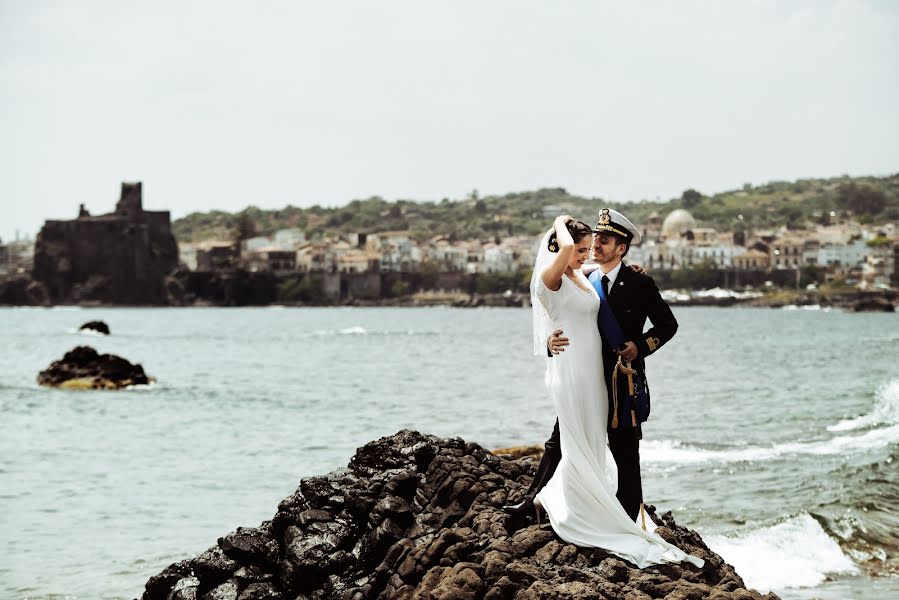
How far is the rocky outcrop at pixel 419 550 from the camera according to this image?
543cm

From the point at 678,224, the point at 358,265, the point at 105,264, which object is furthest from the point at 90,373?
the point at 678,224

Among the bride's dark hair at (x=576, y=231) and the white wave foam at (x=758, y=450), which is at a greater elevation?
the bride's dark hair at (x=576, y=231)

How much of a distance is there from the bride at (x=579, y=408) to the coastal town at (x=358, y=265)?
397ft

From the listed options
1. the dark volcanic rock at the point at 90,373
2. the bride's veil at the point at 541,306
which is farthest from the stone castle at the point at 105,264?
the bride's veil at the point at 541,306

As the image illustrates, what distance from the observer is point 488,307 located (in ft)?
444

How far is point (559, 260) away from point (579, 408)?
69 centimetres

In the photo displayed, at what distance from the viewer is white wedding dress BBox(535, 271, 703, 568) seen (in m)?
5.70

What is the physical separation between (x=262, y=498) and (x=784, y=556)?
549 cm

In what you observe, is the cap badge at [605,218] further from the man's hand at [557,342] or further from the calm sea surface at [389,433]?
the calm sea surface at [389,433]

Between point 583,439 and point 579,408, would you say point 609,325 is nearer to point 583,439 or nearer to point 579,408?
point 579,408

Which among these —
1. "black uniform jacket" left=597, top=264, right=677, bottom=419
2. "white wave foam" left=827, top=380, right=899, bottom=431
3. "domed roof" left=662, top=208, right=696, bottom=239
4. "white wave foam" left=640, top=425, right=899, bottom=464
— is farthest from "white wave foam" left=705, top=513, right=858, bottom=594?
"domed roof" left=662, top=208, right=696, bottom=239

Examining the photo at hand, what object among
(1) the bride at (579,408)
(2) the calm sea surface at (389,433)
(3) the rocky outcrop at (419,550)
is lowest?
(2) the calm sea surface at (389,433)

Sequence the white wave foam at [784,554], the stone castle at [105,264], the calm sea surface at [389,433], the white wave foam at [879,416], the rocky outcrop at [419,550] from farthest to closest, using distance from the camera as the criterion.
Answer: the stone castle at [105,264], the white wave foam at [879,416], the calm sea surface at [389,433], the white wave foam at [784,554], the rocky outcrop at [419,550]

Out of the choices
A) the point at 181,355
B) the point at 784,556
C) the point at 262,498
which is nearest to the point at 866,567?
the point at 784,556
